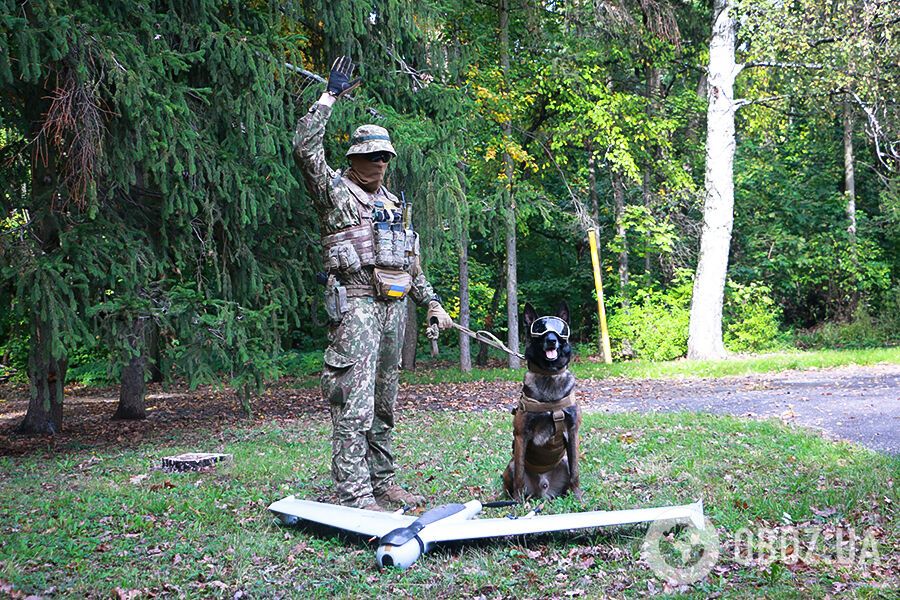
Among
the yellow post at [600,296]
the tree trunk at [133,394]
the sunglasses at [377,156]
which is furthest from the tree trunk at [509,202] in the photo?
the sunglasses at [377,156]

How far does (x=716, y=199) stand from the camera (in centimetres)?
1756

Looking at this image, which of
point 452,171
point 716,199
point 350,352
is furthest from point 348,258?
point 716,199

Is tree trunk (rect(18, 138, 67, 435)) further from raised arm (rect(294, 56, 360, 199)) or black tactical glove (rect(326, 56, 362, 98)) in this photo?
black tactical glove (rect(326, 56, 362, 98))

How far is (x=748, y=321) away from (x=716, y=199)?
3948 millimetres

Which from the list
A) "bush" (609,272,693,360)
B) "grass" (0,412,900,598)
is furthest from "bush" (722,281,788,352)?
"grass" (0,412,900,598)

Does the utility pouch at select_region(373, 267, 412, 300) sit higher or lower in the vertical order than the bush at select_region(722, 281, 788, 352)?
higher

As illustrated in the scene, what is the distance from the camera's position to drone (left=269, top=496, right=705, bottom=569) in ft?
14.8

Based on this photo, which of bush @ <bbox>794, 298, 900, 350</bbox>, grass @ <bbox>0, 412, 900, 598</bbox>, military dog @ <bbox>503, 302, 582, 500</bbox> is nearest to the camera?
grass @ <bbox>0, 412, 900, 598</bbox>

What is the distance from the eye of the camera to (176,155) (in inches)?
359

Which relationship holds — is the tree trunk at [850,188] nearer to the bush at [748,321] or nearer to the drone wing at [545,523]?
the bush at [748,321]

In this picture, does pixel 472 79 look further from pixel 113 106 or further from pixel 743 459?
pixel 743 459

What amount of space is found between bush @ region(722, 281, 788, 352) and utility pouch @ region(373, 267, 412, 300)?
1598 centimetres

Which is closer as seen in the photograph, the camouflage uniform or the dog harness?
the dog harness

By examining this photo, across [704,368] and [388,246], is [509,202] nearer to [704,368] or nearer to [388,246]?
[704,368]
